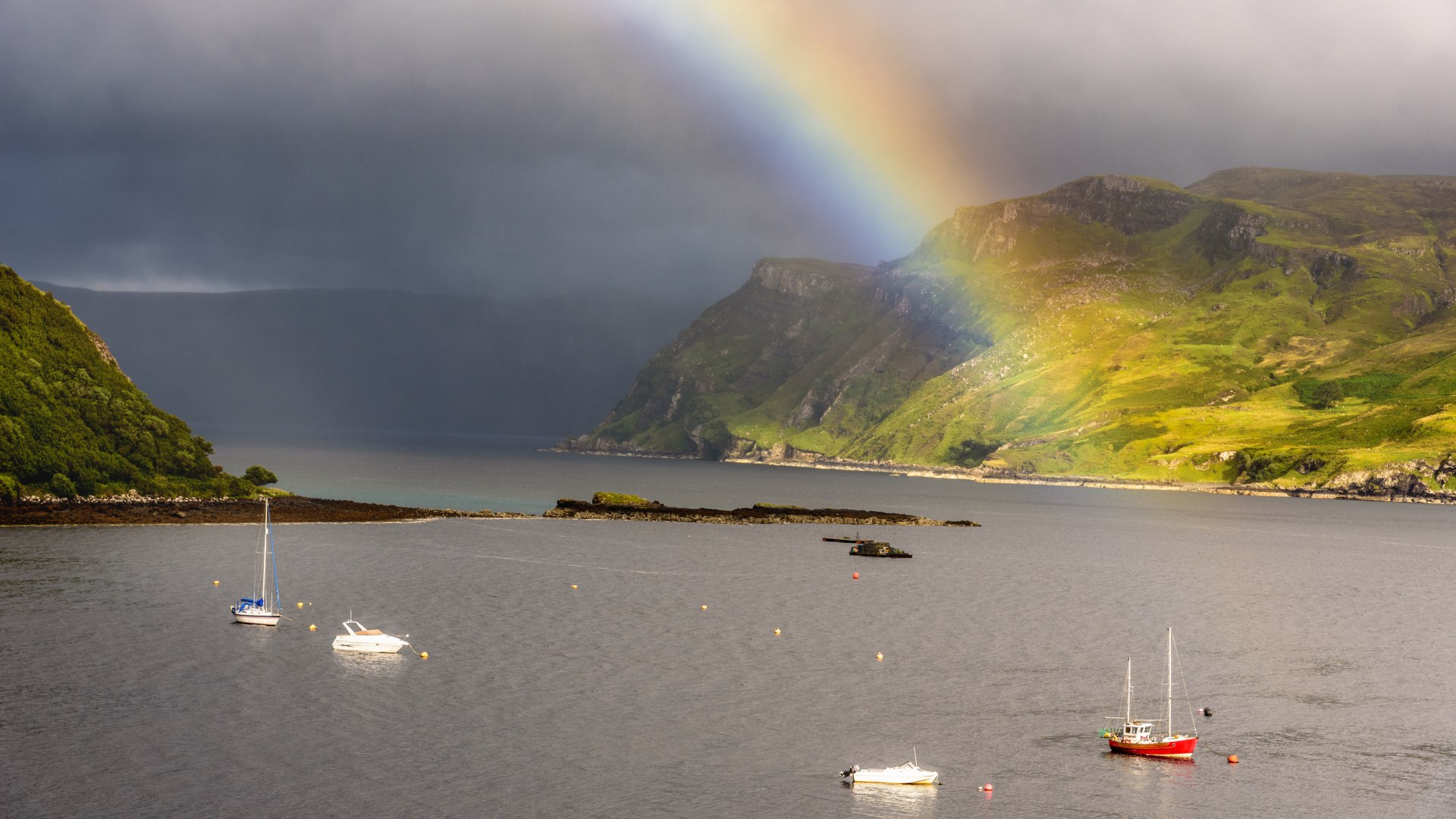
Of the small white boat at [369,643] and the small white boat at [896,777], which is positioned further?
the small white boat at [369,643]

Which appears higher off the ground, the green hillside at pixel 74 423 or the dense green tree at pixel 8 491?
the green hillside at pixel 74 423

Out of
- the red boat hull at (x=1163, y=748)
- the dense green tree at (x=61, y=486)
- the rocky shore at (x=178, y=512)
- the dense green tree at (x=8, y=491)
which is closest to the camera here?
the red boat hull at (x=1163, y=748)

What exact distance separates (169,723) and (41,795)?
11907 mm

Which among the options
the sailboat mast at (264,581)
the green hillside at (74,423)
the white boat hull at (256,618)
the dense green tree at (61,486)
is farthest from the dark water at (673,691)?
the green hillside at (74,423)

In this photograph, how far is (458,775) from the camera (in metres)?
57.9

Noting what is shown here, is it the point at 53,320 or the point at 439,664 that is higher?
the point at 53,320

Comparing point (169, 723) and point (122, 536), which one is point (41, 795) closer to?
point (169, 723)

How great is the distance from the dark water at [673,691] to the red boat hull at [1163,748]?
59.8 inches

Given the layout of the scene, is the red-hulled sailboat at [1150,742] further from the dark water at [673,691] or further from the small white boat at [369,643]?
the small white boat at [369,643]

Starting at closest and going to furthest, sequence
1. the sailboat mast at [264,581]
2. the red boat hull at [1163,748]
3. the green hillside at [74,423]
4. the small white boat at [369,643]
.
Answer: the red boat hull at [1163,748] < the small white boat at [369,643] < the sailboat mast at [264,581] < the green hillside at [74,423]

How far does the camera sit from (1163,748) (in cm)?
6494

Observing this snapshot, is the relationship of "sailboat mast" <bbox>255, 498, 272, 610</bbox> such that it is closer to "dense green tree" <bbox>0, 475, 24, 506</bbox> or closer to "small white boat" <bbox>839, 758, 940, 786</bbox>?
"dense green tree" <bbox>0, 475, 24, 506</bbox>

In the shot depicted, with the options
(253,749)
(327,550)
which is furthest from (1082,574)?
(253,749)

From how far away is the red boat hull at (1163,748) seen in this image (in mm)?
64812
